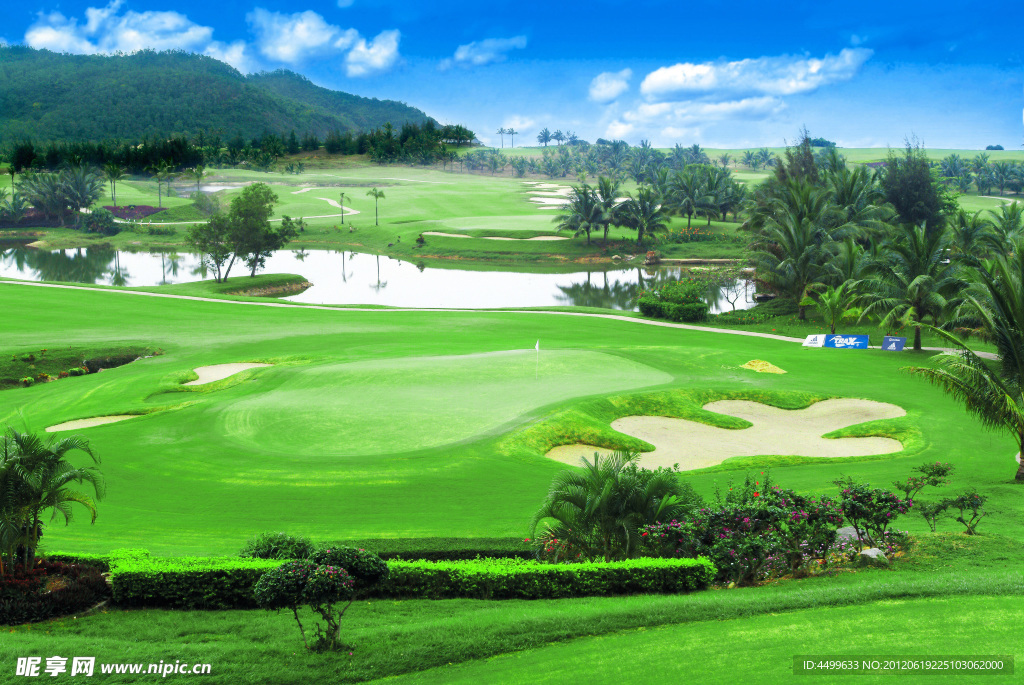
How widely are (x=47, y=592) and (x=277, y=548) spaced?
12.3 ft

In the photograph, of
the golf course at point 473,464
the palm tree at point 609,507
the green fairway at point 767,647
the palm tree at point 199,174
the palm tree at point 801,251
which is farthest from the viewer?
the palm tree at point 199,174

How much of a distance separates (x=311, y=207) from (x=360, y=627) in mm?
145782

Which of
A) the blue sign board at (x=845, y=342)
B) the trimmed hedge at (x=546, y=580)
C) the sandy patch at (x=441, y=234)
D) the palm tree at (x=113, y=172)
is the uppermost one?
the palm tree at (x=113, y=172)

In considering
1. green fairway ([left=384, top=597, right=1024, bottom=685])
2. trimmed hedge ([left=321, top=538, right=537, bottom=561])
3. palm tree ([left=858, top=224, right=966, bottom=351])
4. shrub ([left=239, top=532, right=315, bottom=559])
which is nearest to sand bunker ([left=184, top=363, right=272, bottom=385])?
trimmed hedge ([left=321, top=538, right=537, bottom=561])

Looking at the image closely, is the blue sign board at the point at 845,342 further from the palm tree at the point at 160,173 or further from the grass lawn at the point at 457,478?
the palm tree at the point at 160,173

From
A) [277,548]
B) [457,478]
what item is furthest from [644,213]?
[277,548]

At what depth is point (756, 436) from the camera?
90.8ft

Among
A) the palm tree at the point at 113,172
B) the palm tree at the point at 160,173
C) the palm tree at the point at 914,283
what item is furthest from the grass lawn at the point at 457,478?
the palm tree at the point at 160,173

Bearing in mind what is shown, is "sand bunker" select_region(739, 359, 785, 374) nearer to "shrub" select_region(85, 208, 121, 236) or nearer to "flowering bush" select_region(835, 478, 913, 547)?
"flowering bush" select_region(835, 478, 913, 547)

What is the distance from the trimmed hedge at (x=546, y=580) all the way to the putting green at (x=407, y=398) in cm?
1000

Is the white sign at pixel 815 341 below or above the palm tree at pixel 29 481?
below

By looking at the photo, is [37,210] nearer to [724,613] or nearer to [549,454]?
[549,454]

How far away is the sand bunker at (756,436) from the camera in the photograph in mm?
25203

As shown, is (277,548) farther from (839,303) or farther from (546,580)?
(839,303)
